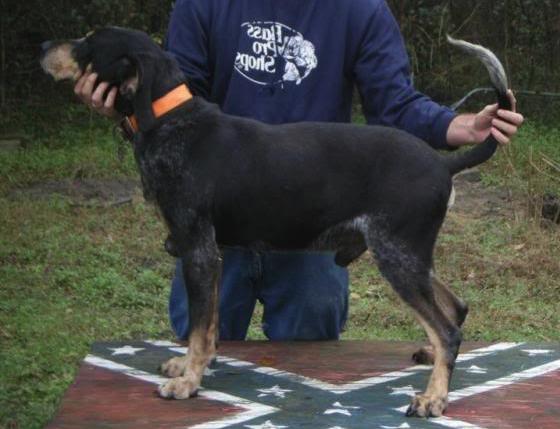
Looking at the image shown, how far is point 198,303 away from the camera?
4160mm

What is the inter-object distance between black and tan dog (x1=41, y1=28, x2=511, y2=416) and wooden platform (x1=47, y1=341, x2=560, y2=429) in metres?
0.18

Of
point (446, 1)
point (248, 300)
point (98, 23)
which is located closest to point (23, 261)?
point (248, 300)

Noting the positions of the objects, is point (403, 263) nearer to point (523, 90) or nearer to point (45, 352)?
point (45, 352)

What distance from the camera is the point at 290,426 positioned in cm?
393

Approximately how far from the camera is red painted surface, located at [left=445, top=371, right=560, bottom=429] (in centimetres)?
396

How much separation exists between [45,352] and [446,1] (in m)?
9.01

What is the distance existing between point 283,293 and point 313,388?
791 mm

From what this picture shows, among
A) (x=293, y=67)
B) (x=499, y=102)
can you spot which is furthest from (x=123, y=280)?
(x=499, y=102)

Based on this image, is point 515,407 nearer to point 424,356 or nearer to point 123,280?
point 424,356

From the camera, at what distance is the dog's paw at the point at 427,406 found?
156 inches

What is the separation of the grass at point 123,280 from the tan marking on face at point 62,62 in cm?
225

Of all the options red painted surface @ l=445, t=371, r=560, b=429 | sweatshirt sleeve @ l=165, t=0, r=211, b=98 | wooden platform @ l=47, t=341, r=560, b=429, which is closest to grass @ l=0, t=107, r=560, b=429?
wooden platform @ l=47, t=341, r=560, b=429

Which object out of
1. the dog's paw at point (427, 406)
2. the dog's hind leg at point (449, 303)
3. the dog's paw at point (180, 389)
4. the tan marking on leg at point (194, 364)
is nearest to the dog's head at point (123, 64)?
the tan marking on leg at point (194, 364)

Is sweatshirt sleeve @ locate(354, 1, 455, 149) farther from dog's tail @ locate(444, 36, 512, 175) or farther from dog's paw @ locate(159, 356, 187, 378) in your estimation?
dog's paw @ locate(159, 356, 187, 378)
